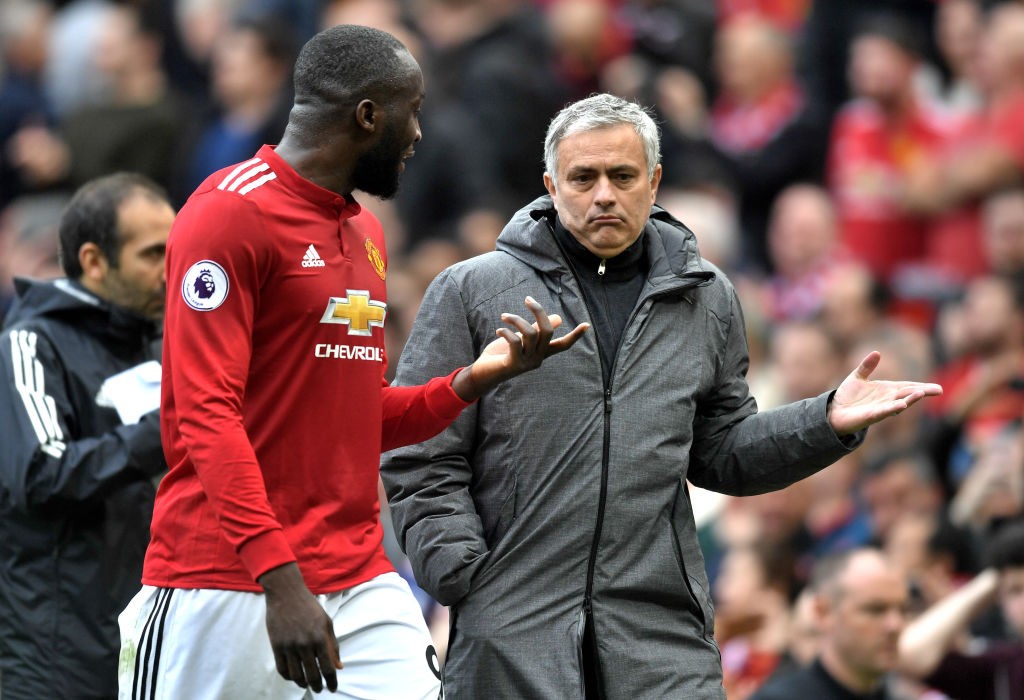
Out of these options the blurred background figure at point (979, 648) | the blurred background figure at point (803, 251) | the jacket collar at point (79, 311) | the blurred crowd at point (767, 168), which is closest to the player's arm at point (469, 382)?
the jacket collar at point (79, 311)

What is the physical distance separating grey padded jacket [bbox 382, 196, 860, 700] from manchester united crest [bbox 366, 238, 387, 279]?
18.4 inches

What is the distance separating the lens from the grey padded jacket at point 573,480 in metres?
4.75

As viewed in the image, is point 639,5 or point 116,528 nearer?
point 116,528

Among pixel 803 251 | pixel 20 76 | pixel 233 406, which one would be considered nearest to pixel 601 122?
pixel 233 406

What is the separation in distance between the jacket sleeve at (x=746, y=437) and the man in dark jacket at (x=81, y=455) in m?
1.58

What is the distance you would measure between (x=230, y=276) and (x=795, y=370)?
5.84 m

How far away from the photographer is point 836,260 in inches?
414

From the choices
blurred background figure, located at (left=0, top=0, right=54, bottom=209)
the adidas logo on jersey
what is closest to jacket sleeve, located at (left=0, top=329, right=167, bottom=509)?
the adidas logo on jersey

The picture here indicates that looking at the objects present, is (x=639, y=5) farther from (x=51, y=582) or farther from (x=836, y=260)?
(x=51, y=582)

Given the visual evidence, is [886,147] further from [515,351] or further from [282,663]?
[282,663]

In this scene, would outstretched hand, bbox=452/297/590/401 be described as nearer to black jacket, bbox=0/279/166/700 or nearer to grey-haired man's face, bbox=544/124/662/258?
grey-haired man's face, bbox=544/124/662/258

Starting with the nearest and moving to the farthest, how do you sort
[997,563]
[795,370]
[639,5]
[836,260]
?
[997,563] → [795,370] → [836,260] → [639,5]

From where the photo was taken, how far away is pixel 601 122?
194 inches

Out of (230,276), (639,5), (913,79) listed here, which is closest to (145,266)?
(230,276)
